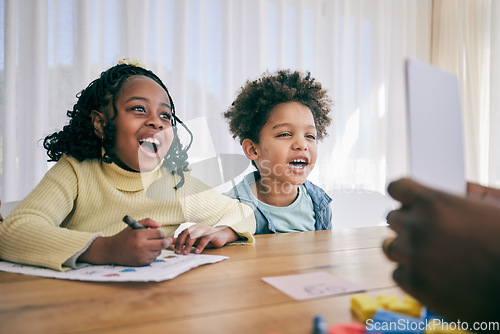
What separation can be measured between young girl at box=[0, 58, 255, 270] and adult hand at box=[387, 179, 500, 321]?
53cm

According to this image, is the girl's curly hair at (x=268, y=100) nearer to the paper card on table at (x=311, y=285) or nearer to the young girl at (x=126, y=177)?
the young girl at (x=126, y=177)

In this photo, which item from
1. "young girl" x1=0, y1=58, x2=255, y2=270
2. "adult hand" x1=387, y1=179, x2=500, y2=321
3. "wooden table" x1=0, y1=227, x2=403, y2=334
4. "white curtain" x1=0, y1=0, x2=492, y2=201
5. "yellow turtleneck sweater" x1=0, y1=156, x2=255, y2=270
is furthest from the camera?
"white curtain" x1=0, y1=0, x2=492, y2=201

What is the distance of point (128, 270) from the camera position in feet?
1.85

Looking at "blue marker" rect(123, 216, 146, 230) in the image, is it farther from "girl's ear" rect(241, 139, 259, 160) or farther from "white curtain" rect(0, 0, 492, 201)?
"girl's ear" rect(241, 139, 259, 160)

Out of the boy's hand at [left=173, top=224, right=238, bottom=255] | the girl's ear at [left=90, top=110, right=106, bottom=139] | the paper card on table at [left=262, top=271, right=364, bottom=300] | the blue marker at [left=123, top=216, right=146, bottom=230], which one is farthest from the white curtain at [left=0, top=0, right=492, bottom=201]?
the paper card on table at [left=262, top=271, right=364, bottom=300]

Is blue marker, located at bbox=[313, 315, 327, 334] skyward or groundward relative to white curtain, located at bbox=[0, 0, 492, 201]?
groundward

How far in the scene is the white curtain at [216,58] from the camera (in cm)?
182

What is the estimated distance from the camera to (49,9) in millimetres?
1874

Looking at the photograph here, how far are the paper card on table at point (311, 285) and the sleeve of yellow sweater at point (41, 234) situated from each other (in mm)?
343

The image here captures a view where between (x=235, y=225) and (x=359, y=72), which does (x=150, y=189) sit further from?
(x=359, y=72)

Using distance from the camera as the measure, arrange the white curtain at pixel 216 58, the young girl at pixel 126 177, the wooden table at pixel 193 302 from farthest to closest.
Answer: the white curtain at pixel 216 58, the young girl at pixel 126 177, the wooden table at pixel 193 302

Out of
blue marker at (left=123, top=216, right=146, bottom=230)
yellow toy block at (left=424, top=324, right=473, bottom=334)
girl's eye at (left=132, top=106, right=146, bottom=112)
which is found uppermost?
girl's eye at (left=132, top=106, right=146, bottom=112)

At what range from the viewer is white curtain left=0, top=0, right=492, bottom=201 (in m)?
1.82

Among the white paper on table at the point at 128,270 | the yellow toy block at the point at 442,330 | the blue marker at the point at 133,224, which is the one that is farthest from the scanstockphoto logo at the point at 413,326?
the blue marker at the point at 133,224
